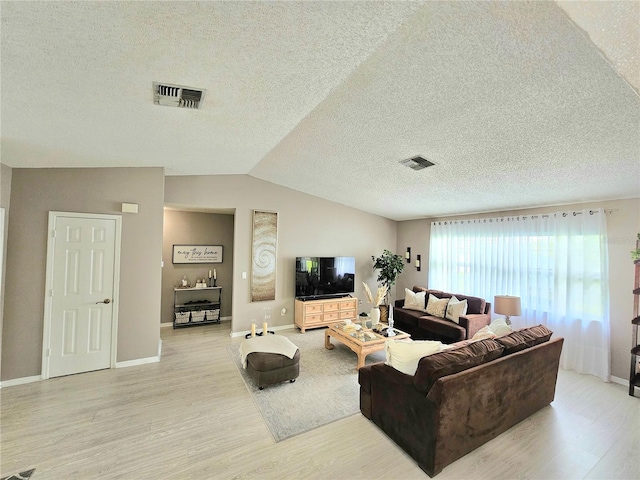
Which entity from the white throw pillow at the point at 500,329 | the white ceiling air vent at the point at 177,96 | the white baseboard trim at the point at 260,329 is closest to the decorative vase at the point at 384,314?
the white baseboard trim at the point at 260,329

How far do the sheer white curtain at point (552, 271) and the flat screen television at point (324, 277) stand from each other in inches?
89.6

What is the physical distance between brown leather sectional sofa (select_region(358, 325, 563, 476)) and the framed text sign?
14.6 feet

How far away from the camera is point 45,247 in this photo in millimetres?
3344

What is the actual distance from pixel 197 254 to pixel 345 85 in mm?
4882

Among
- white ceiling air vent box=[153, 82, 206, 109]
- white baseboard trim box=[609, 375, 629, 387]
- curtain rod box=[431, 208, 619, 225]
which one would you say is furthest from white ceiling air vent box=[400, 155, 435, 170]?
white baseboard trim box=[609, 375, 629, 387]

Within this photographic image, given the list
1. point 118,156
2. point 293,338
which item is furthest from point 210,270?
point 118,156

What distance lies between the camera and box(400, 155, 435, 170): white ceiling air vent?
342 centimetres

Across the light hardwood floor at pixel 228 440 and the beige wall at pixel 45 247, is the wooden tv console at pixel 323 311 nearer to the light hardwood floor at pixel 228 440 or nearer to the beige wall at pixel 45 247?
the light hardwood floor at pixel 228 440

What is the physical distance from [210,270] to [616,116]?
6387 mm

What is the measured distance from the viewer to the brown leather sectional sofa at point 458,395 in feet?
6.68

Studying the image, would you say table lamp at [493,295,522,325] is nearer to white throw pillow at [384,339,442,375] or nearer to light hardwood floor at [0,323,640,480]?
light hardwood floor at [0,323,640,480]

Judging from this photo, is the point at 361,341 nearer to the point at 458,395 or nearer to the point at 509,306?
the point at 458,395

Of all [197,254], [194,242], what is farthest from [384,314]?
[194,242]

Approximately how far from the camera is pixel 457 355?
7.29ft
